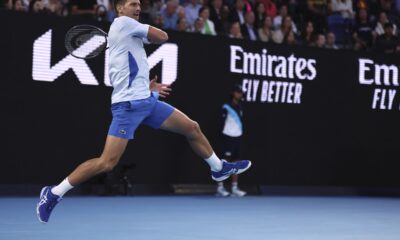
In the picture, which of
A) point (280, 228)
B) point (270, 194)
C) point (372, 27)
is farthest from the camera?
point (372, 27)

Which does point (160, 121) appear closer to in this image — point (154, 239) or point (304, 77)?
point (154, 239)

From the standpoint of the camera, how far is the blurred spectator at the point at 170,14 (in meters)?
13.7

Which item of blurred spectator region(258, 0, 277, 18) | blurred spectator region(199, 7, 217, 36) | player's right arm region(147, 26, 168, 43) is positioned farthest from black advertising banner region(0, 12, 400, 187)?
player's right arm region(147, 26, 168, 43)

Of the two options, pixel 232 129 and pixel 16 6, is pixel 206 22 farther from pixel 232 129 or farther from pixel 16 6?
A: pixel 16 6

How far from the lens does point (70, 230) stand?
745 cm

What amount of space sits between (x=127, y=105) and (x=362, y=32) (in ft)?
34.5

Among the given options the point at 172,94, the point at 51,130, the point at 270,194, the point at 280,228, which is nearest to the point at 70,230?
the point at 280,228

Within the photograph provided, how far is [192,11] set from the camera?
14.5 m

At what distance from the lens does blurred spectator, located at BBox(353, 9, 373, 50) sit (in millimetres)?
16109

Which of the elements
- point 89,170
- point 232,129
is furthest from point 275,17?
point 89,170

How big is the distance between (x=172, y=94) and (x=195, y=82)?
570 mm

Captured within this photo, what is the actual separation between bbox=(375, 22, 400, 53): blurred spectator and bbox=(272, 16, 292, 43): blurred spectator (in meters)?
2.09

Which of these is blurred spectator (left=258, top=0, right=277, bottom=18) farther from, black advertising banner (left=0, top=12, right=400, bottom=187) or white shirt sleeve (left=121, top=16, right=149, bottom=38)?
white shirt sleeve (left=121, top=16, right=149, bottom=38)

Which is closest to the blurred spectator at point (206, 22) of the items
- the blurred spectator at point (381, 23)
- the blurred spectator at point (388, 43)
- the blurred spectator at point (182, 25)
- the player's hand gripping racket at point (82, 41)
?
the blurred spectator at point (182, 25)
